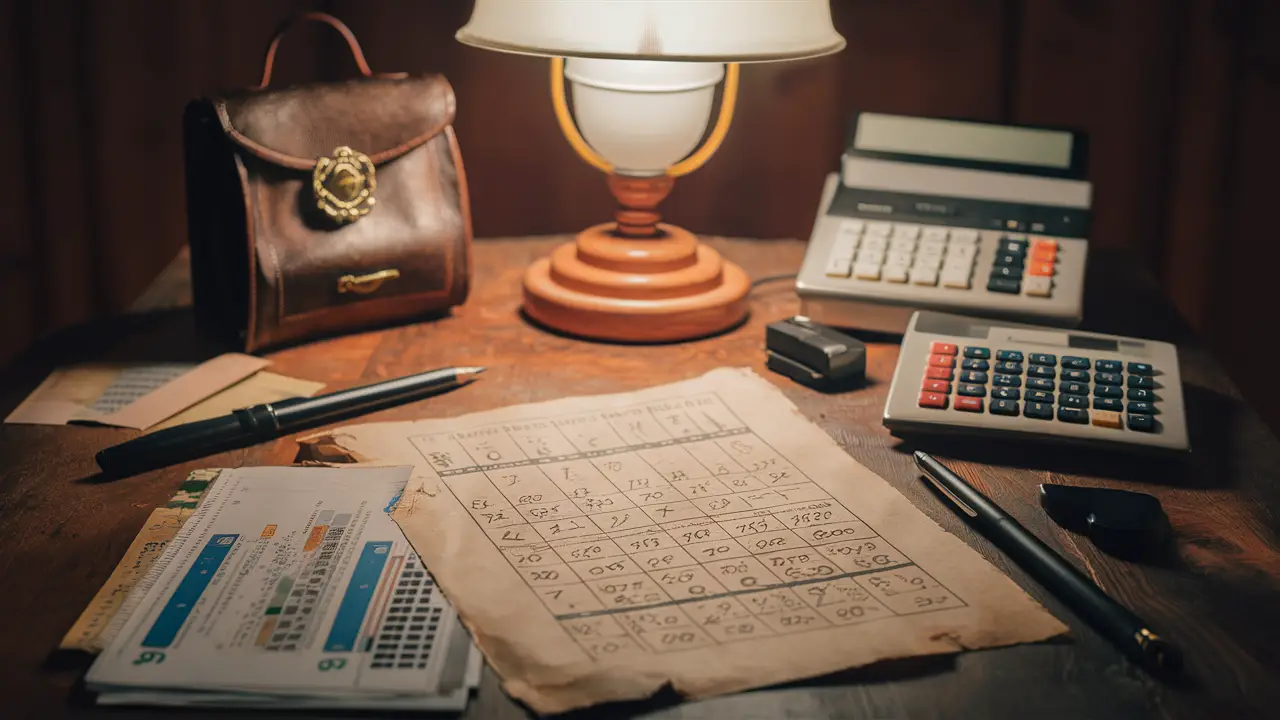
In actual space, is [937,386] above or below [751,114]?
below

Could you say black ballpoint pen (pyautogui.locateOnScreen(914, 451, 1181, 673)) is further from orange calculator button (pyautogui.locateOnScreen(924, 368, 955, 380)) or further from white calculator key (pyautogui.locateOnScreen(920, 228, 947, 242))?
white calculator key (pyautogui.locateOnScreen(920, 228, 947, 242))

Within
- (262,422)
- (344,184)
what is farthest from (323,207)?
(262,422)

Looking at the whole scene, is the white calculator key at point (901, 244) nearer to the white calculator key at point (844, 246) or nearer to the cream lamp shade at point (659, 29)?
the white calculator key at point (844, 246)

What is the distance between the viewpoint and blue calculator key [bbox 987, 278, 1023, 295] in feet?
3.35

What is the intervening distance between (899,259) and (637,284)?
0.24 m

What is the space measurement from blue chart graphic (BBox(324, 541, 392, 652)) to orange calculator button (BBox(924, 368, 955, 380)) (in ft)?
1.40

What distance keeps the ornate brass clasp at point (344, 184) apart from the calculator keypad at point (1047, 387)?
1.67 ft

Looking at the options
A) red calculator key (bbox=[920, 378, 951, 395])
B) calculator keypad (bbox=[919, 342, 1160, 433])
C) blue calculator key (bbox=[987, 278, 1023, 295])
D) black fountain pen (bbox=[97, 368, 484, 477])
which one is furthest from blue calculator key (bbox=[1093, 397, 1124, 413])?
black fountain pen (bbox=[97, 368, 484, 477])

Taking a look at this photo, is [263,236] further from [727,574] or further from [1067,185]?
[1067,185]

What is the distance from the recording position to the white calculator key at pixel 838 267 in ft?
3.46

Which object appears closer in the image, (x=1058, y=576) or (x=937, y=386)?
(x=1058, y=576)

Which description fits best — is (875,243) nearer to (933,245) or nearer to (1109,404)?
(933,245)

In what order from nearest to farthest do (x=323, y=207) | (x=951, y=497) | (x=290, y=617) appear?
(x=290, y=617) → (x=951, y=497) → (x=323, y=207)

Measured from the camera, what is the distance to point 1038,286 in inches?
40.1
